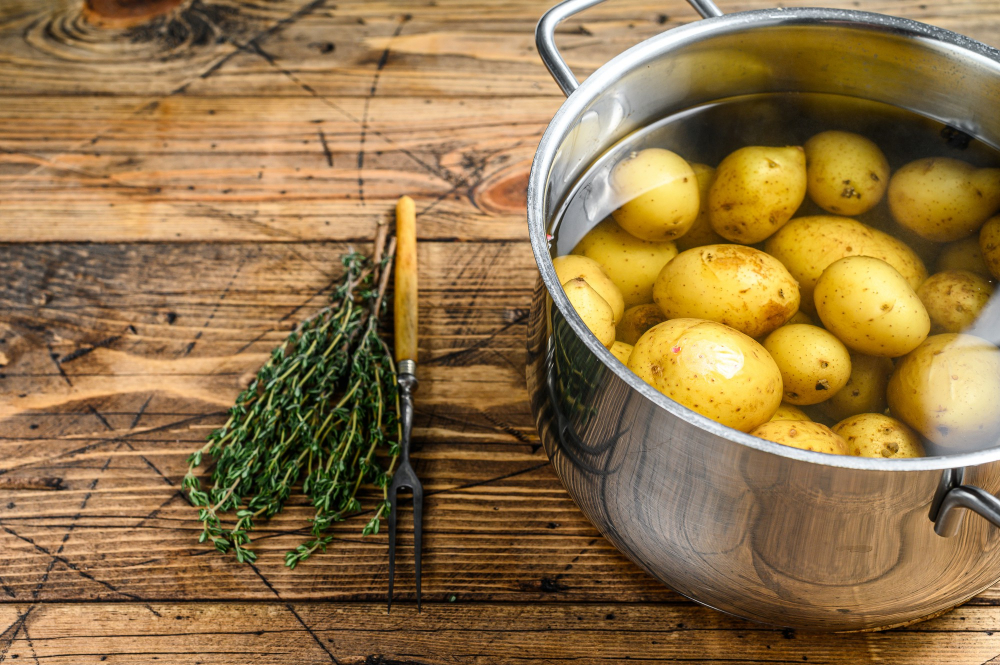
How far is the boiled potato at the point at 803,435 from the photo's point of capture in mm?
487

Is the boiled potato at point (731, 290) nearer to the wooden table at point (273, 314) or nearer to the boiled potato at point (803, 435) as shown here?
the boiled potato at point (803, 435)

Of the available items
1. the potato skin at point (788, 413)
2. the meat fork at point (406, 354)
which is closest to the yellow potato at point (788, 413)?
the potato skin at point (788, 413)

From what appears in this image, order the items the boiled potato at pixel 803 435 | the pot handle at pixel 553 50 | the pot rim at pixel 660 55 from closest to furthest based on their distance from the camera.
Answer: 1. the pot rim at pixel 660 55
2. the boiled potato at pixel 803 435
3. the pot handle at pixel 553 50

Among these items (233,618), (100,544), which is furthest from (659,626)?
(100,544)

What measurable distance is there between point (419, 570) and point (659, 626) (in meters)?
0.20

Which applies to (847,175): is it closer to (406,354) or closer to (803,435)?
(803,435)

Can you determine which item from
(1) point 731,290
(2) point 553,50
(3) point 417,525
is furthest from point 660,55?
(3) point 417,525

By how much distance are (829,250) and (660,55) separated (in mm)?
204

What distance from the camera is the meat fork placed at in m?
0.65

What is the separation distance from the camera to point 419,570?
64 centimetres

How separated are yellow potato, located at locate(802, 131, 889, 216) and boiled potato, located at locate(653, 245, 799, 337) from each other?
109 millimetres

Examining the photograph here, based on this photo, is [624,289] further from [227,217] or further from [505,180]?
[227,217]

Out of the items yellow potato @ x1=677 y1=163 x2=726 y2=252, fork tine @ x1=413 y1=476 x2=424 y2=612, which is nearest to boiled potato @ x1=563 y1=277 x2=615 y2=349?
yellow potato @ x1=677 y1=163 x2=726 y2=252

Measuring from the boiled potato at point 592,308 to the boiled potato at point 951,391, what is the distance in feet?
0.69
